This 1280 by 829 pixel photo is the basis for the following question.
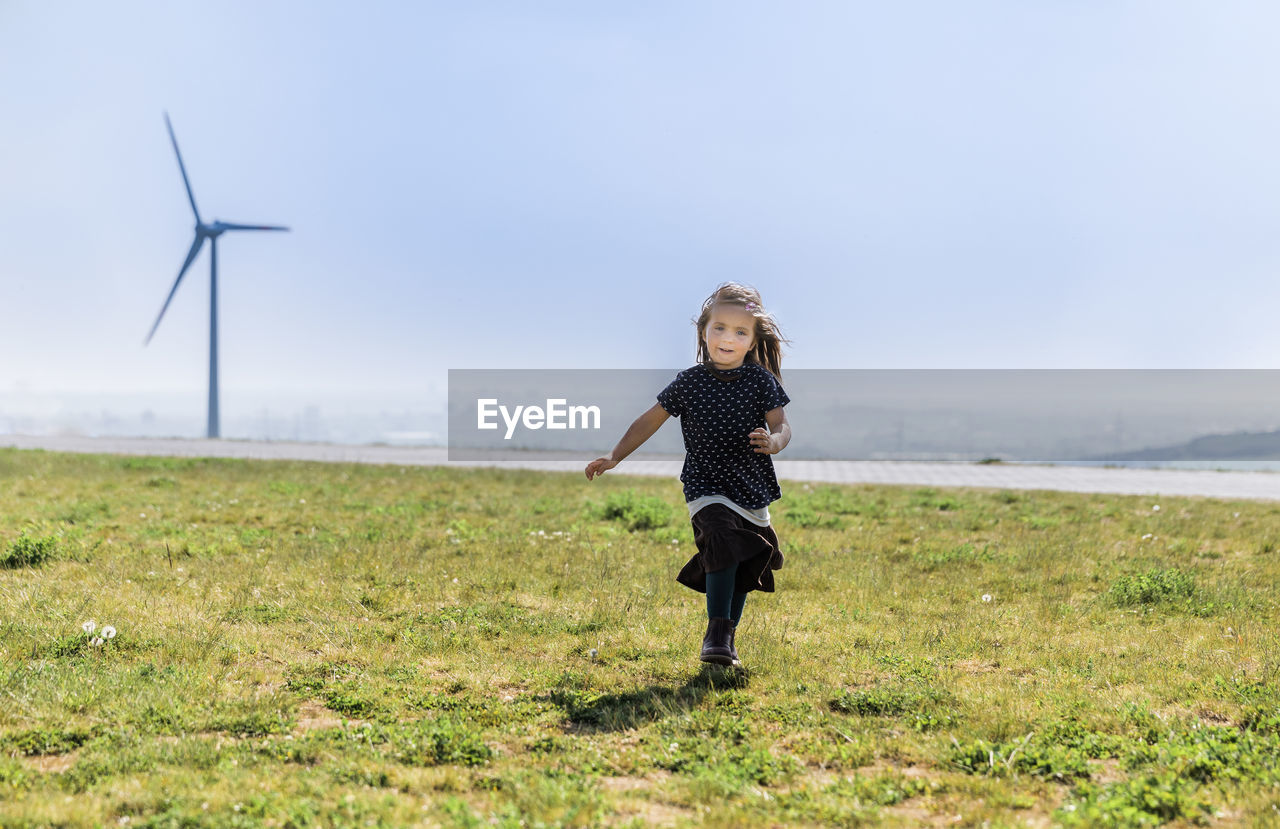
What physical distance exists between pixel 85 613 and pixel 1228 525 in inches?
505

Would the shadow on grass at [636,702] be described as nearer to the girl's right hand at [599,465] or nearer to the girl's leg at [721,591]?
the girl's leg at [721,591]

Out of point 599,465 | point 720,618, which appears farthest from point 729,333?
point 720,618

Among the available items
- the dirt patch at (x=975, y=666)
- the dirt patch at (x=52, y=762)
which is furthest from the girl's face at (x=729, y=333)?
the dirt patch at (x=52, y=762)

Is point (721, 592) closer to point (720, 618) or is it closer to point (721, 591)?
point (721, 591)

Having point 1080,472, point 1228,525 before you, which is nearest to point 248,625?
point 1228,525

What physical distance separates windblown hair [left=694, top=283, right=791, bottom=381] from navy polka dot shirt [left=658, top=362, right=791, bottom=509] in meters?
0.23

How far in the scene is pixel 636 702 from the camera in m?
5.11

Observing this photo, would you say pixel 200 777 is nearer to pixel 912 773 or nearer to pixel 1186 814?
pixel 912 773

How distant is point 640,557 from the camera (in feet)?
31.9

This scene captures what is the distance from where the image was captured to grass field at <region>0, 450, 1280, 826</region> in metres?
3.80

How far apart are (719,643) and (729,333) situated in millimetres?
1836

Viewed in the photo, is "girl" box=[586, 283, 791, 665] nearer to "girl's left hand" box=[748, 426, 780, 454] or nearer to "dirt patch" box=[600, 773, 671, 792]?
"girl's left hand" box=[748, 426, 780, 454]

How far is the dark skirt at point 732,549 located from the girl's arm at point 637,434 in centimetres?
61

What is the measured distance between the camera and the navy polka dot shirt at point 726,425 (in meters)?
5.61
